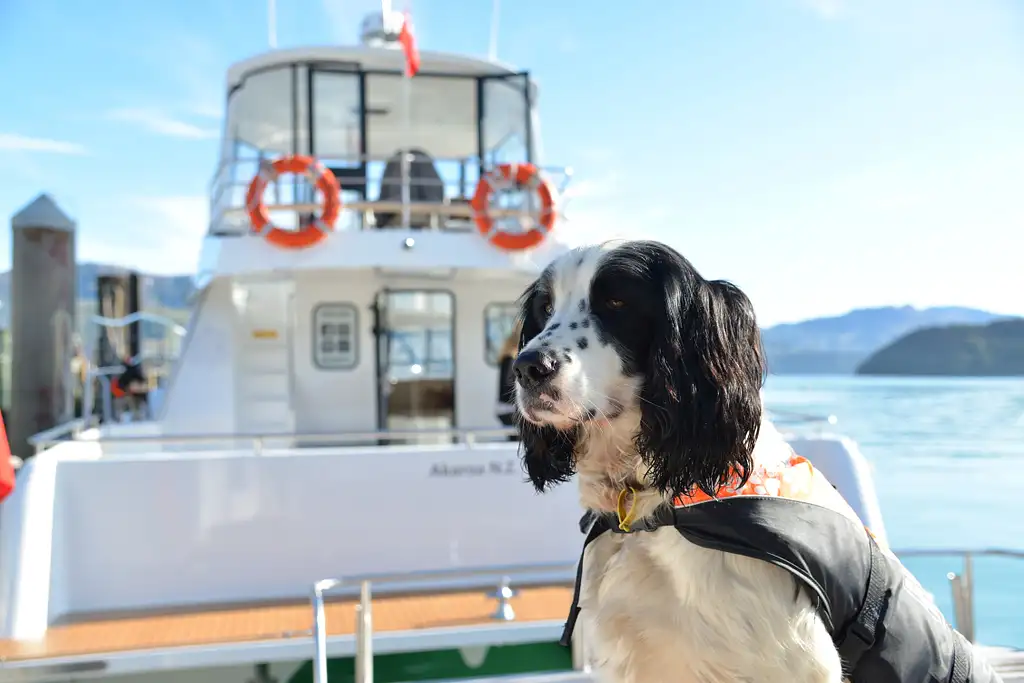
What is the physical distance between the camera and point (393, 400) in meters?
7.51

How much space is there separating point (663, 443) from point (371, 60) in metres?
6.65

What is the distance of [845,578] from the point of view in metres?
1.64

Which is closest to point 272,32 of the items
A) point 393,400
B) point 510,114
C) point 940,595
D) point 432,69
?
point 432,69

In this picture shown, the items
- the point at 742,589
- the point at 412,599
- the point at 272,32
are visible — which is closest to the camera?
the point at 742,589

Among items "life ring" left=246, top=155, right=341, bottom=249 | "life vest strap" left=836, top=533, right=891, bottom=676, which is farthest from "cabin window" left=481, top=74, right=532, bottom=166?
"life vest strap" left=836, top=533, right=891, bottom=676

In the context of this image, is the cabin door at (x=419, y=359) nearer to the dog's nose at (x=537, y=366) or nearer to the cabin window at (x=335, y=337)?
the cabin window at (x=335, y=337)

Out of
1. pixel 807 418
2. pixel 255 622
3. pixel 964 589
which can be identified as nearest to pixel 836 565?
pixel 964 589

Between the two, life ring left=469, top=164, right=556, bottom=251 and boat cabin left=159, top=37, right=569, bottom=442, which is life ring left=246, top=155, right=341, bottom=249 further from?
life ring left=469, top=164, right=556, bottom=251

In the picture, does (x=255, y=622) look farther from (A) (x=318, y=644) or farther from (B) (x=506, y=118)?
(B) (x=506, y=118)

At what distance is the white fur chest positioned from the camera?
1584mm

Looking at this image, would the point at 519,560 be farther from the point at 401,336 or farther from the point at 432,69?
the point at 432,69

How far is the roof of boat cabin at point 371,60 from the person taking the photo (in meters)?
7.35

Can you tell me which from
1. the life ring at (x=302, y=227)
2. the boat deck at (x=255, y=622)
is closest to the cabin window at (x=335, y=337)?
the life ring at (x=302, y=227)

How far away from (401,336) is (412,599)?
323 cm
